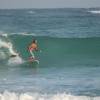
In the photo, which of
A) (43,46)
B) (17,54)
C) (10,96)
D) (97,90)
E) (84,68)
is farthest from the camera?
(43,46)

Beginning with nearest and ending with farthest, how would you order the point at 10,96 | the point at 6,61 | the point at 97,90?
the point at 10,96
the point at 97,90
the point at 6,61

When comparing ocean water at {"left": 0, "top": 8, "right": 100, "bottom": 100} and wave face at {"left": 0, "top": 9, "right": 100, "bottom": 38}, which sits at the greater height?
wave face at {"left": 0, "top": 9, "right": 100, "bottom": 38}

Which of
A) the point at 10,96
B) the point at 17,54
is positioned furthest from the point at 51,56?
the point at 10,96

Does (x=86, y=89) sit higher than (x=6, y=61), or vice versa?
(x=6, y=61)

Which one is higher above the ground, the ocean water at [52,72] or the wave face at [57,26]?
the wave face at [57,26]

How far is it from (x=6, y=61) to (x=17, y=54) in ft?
4.71

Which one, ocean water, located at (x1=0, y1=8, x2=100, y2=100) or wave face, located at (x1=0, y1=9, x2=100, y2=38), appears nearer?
ocean water, located at (x1=0, y1=8, x2=100, y2=100)

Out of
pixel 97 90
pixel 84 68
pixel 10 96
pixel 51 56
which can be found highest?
pixel 51 56

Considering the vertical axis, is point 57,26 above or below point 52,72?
above

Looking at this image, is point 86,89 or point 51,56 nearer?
point 86,89

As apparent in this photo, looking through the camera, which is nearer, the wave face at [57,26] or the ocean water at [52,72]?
the ocean water at [52,72]

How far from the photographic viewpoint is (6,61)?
20.4 metres

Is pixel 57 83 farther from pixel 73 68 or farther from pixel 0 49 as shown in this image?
pixel 0 49

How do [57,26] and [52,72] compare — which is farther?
[57,26]
